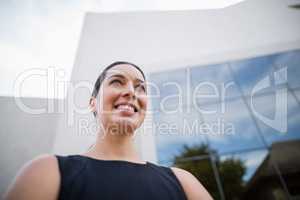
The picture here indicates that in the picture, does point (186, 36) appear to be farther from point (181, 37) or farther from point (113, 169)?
point (113, 169)

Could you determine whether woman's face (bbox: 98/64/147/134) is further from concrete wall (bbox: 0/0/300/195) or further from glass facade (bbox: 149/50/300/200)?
glass facade (bbox: 149/50/300/200)

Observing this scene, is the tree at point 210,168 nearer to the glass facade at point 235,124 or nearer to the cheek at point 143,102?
the glass facade at point 235,124

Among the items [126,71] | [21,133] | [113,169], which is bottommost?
[21,133]

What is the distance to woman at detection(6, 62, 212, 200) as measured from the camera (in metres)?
0.80

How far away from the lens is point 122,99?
117cm

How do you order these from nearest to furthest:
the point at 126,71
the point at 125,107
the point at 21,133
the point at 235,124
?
the point at 125,107 → the point at 126,71 → the point at 21,133 → the point at 235,124

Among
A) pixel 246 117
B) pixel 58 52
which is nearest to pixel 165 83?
pixel 246 117

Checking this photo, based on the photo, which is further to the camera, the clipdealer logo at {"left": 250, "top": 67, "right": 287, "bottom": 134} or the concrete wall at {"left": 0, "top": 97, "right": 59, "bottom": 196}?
the clipdealer logo at {"left": 250, "top": 67, "right": 287, "bottom": 134}

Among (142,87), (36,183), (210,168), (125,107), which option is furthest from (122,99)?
(210,168)

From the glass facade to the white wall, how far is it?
230 mm

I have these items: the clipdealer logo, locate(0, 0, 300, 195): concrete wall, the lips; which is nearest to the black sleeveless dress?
the lips

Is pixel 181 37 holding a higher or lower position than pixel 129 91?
higher

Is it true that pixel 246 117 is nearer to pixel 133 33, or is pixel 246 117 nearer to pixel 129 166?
pixel 133 33

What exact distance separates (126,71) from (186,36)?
11.1ft
